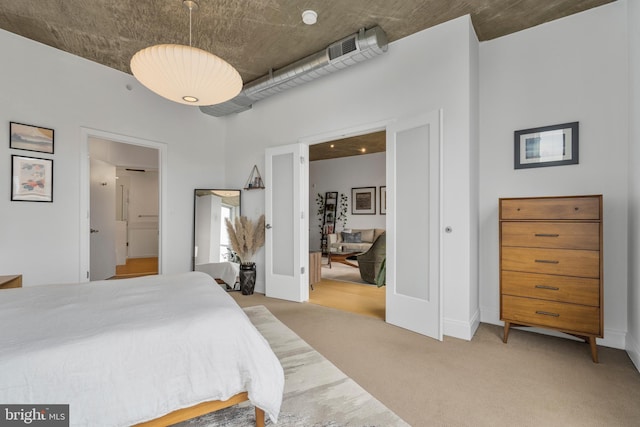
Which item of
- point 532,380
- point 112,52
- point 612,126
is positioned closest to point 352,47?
point 612,126

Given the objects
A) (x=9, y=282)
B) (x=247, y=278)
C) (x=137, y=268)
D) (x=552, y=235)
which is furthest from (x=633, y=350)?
(x=137, y=268)

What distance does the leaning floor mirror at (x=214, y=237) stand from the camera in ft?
15.0

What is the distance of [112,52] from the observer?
3373 mm

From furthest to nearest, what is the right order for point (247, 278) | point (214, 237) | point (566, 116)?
1. point (214, 237)
2. point (247, 278)
3. point (566, 116)

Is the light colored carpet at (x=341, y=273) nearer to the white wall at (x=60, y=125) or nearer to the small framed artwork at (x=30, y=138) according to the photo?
the white wall at (x=60, y=125)

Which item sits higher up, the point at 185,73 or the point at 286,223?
the point at 185,73

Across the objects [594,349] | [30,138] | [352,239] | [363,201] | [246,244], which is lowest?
[594,349]

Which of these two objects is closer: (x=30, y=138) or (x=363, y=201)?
(x=30, y=138)

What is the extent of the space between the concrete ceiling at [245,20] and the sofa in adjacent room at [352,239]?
4.82m

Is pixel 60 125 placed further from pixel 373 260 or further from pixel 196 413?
pixel 373 260

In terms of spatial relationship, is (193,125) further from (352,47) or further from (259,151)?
(352,47)

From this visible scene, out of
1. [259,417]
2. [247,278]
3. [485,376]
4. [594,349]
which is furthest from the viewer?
[247,278]

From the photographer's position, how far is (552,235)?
2359mm

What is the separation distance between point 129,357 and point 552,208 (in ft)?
9.58
